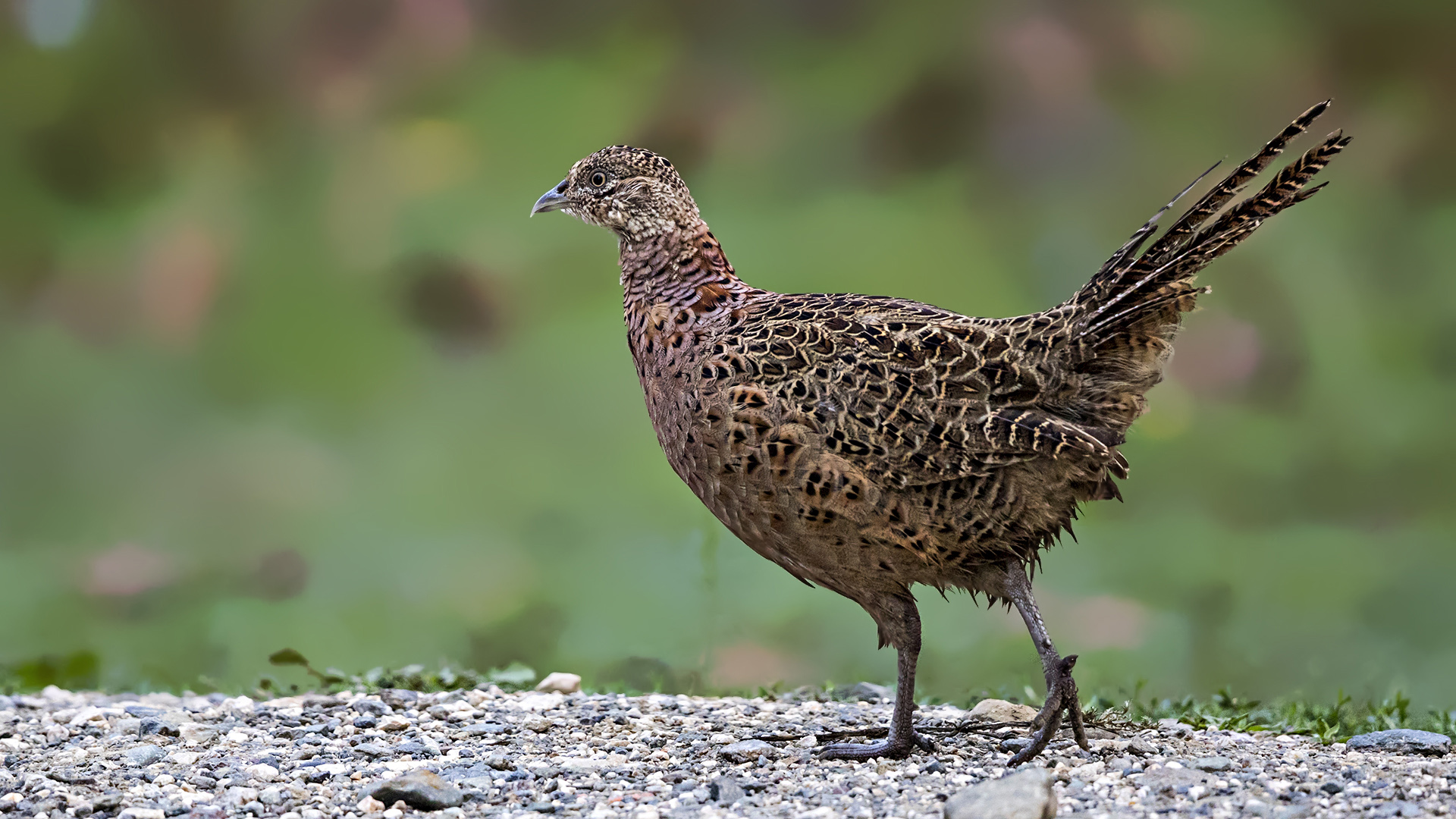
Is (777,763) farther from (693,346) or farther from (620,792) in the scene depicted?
(693,346)

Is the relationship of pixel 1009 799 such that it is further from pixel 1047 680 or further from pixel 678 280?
pixel 678 280

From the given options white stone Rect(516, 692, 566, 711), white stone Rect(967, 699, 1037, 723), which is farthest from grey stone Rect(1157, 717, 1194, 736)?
white stone Rect(516, 692, 566, 711)

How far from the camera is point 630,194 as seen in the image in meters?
5.21

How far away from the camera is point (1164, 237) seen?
184 inches

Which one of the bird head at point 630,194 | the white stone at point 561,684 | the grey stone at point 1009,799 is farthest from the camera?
the white stone at point 561,684

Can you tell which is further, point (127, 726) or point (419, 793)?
A: point (127, 726)

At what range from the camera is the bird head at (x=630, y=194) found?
5.20 metres

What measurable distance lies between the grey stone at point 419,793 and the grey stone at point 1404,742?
10.8ft

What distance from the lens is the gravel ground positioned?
13.6 ft

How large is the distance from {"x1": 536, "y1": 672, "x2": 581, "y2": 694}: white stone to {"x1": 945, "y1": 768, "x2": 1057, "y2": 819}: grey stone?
2.66 meters

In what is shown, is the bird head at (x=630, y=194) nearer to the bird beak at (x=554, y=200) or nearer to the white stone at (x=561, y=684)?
the bird beak at (x=554, y=200)

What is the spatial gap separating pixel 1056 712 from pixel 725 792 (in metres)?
1.19

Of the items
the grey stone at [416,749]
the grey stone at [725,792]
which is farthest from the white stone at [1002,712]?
the grey stone at [416,749]

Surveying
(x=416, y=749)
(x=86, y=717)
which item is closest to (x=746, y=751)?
(x=416, y=749)
